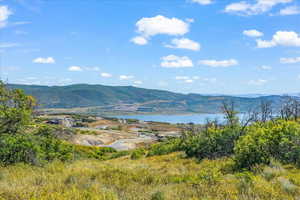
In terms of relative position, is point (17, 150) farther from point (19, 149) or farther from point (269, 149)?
point (269, 149)

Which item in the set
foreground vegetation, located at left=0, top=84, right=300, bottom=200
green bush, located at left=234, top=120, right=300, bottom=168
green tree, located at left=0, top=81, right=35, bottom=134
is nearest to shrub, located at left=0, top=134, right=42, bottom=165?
foreground vegetation, located at left=0, top=84, right=300, bottom=200

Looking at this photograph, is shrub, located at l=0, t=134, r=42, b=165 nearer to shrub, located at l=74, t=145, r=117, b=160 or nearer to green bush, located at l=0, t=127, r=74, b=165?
green bush, located at l=0, t=127, r=74, b=165

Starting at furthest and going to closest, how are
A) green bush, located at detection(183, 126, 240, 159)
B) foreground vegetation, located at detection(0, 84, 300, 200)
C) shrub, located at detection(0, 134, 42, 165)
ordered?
green bush, located at detection(183, 126, 240, 159), shrub, located at detection(0, 134, 42, 165), foreground vegetation, located at detection(0, 84, 300, 200)

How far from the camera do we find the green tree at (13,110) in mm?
11227

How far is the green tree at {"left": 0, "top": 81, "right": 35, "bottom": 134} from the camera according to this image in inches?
442

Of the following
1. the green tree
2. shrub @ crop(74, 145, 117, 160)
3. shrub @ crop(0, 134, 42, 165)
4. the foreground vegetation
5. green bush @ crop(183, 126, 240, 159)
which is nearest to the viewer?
the foreground vegetation

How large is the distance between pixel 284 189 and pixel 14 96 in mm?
11571

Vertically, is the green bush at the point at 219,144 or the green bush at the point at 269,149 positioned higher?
the green bush at the point at 269,149

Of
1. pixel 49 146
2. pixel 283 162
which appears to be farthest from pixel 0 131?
pixel 283 162

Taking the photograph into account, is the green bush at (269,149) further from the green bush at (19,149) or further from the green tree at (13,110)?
the green tree at (13,110)

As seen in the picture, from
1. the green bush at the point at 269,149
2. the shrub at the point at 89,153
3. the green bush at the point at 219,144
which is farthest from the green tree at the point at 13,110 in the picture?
the shrub at the point at 89,153

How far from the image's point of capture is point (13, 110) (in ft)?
37.0

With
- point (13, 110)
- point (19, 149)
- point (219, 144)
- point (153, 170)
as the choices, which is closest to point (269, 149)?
point (153, 170)

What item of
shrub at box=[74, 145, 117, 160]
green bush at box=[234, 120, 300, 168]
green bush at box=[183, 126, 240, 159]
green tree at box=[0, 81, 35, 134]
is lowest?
shrub at box=[74, 145, 117, 160]
